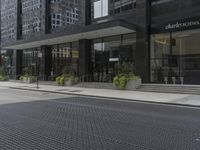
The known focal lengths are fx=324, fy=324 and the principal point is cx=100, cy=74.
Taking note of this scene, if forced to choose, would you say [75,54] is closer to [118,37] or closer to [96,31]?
[118,37]

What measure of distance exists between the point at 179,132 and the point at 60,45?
35.3m

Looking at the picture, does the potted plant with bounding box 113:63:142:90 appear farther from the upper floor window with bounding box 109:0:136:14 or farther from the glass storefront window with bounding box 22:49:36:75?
the glass storefront window with bounding box 22:49:36:75

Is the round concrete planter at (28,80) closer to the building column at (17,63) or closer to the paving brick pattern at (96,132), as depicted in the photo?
the building column at (17,63)

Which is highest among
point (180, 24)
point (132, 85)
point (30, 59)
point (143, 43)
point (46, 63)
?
point (180, 24)

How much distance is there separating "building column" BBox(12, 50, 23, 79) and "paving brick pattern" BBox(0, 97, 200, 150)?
41.5 metres

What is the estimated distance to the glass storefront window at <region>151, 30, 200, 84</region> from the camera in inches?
1114

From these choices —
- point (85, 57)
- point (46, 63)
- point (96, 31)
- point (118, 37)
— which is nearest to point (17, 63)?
point (46, 63)

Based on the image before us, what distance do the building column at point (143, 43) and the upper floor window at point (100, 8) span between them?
4963mm

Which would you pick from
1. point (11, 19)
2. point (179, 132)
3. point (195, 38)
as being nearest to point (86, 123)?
point (179, 132)

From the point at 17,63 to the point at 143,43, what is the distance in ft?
93.3

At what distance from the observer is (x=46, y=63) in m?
44.9

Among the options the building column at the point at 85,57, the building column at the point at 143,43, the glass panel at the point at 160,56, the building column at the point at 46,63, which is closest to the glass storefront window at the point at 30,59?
the building column at the point at 46,63

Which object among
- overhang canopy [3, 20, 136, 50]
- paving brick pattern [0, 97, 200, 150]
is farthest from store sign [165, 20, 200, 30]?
paving brick pattern [0, 97, 200, 150]

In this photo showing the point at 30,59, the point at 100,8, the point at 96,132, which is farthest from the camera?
the point at 30,59
